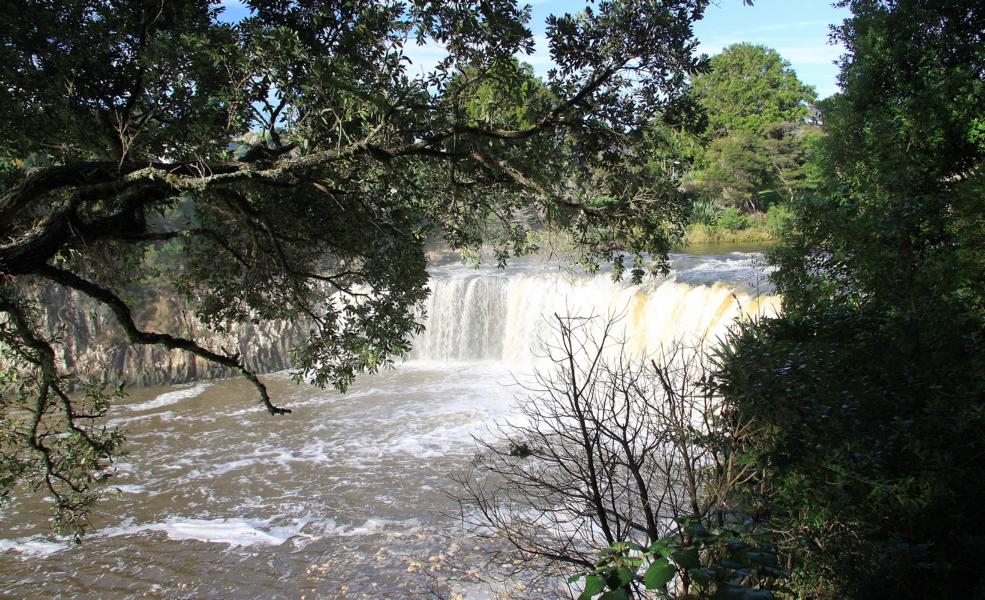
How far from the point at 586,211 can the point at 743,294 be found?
7.97m

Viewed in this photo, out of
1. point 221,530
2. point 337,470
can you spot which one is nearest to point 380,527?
point 221,530

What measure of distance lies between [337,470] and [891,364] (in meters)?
6.89

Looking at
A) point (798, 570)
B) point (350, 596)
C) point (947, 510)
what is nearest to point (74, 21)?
point (350, 596)

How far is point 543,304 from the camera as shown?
14133mm

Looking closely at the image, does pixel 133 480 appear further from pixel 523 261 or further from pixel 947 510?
pixel 523 261

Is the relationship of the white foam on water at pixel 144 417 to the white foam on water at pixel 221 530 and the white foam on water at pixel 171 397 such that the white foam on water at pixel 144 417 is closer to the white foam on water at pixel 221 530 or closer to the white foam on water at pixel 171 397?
the white foam on water at pixel 171 397

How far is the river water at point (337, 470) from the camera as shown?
6.33 m

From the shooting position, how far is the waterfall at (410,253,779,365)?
1168 centimetres

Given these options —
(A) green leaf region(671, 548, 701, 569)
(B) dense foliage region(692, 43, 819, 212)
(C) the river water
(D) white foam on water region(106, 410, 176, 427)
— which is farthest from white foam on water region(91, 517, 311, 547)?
(B) dense foliage region(692, 43, 819, 212)

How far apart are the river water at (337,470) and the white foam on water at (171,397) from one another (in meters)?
0.07

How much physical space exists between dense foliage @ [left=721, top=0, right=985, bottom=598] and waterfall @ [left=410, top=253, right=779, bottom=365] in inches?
130

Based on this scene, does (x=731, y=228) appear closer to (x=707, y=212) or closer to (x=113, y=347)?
(x=707, y=212)

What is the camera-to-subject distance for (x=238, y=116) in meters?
3.57

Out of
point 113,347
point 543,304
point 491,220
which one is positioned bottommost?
point 113,347
